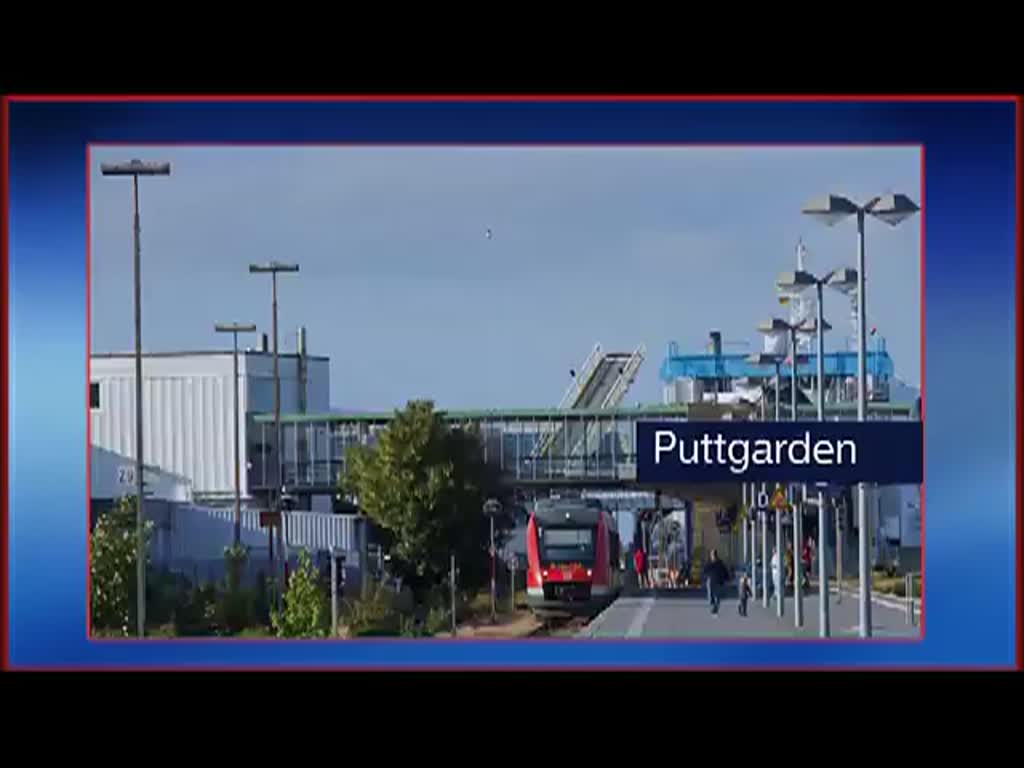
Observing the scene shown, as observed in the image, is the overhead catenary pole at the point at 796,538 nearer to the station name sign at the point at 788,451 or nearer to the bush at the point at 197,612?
the station name sign at the point at 788,451

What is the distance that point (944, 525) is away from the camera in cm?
1691

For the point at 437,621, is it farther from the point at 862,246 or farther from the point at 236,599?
the point at 862,246

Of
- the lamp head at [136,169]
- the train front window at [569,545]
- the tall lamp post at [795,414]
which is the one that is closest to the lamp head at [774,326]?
the tall lamp post at [795,414]

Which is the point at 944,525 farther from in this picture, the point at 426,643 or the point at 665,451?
the point at 426,643

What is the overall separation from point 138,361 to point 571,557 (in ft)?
22.6

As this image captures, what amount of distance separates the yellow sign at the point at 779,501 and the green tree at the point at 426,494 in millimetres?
2153

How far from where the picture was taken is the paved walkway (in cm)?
1756

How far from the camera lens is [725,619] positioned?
18531 millimetres

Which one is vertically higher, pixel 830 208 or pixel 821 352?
pixel 830 208

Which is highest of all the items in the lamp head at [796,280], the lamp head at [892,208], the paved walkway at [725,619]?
the lamp head at [892,208]

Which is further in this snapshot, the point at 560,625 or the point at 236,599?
the point at 236,599

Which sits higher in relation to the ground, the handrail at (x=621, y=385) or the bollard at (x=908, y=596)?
the handrail at (x=621, y=385)

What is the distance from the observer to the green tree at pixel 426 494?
1838 cm

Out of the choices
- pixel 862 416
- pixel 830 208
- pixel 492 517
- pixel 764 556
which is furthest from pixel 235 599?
pixel 830 208
